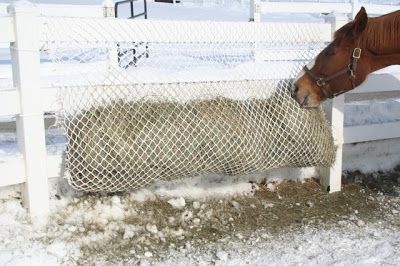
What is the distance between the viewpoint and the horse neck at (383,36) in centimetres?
309

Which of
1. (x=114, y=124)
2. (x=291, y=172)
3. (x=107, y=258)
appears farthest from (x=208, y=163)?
(x=291, y=172)

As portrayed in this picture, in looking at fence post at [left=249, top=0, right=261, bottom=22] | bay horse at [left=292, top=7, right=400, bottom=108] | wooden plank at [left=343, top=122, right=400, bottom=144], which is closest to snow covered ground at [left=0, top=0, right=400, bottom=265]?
wooden plank at [left=343, top=122, right=400, bottom=144]

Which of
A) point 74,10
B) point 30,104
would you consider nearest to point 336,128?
point 30,104

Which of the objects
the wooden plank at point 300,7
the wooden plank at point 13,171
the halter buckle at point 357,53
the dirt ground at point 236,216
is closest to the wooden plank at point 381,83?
the dirt ground at point 236,216

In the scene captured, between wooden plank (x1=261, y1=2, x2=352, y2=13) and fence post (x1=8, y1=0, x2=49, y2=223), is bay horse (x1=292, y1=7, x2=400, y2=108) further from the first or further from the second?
wooden plank (x1=261, y1=2, x2=352, y2=13)

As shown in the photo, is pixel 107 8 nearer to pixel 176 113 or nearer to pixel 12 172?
pixel 176 113

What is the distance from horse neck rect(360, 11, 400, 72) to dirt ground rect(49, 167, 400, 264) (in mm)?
1241

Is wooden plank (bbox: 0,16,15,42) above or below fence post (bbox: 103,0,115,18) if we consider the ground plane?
below

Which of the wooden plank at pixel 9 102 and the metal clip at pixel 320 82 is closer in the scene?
the wooden plank at pixel 9 102

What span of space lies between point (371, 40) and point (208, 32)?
110 cm

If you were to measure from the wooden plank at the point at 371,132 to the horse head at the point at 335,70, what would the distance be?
1004 millimetres

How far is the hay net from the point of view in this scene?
2883 millimetres

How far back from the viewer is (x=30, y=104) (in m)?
2.84

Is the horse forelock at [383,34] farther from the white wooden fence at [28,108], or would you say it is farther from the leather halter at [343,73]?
the white wooden fence at [28,108]
